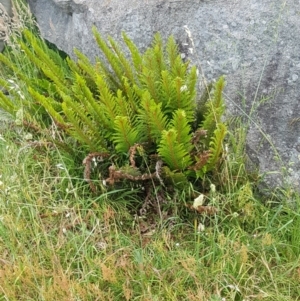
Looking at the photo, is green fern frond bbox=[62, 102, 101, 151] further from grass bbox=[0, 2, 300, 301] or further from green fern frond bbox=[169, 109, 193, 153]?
green fern frond bbox=[169, 109, 193, 153]

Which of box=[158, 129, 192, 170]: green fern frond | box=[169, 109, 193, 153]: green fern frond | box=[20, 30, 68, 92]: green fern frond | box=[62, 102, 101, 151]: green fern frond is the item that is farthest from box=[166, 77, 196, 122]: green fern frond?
box=[20, 30, 68, 92]: green fern frond

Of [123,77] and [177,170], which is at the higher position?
[123,77]

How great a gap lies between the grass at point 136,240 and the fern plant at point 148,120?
0.17 m

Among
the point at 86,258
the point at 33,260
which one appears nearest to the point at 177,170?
the point at 86,258

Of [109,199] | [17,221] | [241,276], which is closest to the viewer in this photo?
[241,276]

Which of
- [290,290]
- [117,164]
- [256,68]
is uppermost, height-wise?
[256,68]

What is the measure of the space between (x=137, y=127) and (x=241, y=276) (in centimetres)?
101

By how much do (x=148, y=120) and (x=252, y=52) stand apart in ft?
2.72

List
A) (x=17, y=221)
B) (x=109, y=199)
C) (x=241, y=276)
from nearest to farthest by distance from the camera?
1. (x=241, y=276)
2. (x=17, y=221)
3. (x=109, y=199)

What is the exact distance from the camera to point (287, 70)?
3.05 m

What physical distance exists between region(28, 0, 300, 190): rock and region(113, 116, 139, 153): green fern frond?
0.62 meters

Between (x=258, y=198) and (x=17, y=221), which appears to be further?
(x=258, y=198)

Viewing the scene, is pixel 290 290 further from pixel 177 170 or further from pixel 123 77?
pixel 123 77

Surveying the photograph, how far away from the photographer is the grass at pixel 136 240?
2539 mm
